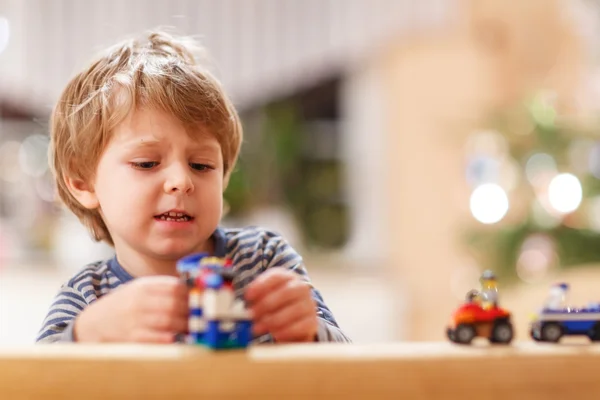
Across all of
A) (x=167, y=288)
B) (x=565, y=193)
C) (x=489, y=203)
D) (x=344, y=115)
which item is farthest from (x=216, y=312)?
(x=344, y=115)

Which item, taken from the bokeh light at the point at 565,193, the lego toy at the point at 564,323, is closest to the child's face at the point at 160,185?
the lego toy at the point at 564,323

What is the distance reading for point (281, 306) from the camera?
2.01 ft

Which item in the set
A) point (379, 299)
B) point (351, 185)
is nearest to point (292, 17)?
point (351, 185)

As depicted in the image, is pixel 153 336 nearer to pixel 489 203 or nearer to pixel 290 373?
pixel 290 373

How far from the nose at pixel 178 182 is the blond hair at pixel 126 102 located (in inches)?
1.8

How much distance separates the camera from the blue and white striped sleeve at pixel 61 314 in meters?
0.71

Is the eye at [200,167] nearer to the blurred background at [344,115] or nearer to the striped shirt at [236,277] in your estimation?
Result: the striped shirt at [236,277]

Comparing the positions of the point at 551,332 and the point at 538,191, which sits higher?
the point at 538,191

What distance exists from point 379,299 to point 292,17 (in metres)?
1.18

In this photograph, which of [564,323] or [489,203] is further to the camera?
[489,203]

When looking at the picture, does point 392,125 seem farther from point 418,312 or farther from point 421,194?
point 418,312

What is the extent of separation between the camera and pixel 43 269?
120 inches

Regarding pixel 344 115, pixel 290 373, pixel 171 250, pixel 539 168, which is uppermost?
pixel 344 115

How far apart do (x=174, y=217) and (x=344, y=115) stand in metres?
2.62
